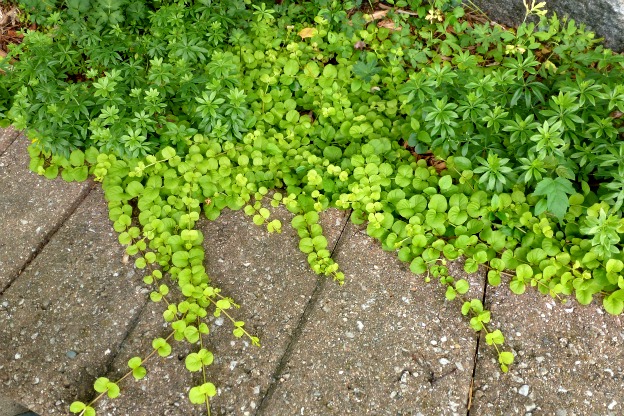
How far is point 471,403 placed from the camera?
2217 mm

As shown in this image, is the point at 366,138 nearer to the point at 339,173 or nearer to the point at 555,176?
the point at 339,173

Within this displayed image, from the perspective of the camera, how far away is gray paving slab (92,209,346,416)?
2.26 m

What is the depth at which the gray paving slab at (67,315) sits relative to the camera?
91.4 inches

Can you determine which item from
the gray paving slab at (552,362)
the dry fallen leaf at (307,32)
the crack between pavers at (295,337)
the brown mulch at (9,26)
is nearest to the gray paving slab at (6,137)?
the brown mulch at (9,26)

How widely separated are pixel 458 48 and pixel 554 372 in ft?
6.28

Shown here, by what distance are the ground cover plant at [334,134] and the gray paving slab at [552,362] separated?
3.3 inches

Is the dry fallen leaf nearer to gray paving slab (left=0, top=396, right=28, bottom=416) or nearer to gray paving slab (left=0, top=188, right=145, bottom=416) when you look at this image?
gray paving slab (left=0, top=188, right=145, bottom=416)

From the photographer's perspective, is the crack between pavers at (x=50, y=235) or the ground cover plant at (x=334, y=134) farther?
the crack between pavers at (x=50, y=235)

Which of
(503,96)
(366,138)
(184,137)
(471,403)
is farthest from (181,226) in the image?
(503,96)

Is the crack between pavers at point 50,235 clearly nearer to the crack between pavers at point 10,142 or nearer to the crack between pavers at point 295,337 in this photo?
the crack between pavers at point 10,142

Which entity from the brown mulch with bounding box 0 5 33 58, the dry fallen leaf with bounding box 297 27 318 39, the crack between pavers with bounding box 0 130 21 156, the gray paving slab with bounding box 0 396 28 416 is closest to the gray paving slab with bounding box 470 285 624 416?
the dry fallen leaf with bounding box 297 27 318 39

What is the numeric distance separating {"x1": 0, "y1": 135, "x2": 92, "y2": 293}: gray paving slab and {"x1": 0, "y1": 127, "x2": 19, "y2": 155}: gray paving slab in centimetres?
6

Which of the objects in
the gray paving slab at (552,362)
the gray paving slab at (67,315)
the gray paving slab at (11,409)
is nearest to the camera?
the gray paving slab at (552,362)

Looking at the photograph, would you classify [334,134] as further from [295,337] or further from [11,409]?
[11,409]
